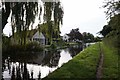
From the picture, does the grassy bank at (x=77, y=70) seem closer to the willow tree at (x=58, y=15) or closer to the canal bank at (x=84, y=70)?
the canal bank at (x=84, y=70)

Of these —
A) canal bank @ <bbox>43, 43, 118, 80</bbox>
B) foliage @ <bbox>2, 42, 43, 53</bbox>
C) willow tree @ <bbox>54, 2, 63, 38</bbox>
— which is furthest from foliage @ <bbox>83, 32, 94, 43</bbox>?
willow tree @ <bbox>54, 2, 63, 38</bbox>

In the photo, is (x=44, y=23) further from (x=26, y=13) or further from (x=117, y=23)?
(x=117, y=23)

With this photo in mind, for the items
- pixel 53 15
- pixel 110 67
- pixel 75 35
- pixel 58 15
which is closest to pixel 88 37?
pixel 75 35

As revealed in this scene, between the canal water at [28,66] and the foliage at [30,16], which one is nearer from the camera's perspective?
the canal water at [28,66]

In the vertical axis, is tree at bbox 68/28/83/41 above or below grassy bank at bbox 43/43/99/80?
above

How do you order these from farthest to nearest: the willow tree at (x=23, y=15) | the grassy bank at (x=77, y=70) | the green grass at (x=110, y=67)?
the willow tree at (x=23, y=15) → the grassy bank at (x=77, y=70) → the green grass at (x=110, y=67)

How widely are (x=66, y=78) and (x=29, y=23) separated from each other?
216 inches

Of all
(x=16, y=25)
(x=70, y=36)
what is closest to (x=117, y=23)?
(x=16, y=25)

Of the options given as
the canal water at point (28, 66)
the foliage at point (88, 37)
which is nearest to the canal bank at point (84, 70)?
the canal water at point (28, 66)

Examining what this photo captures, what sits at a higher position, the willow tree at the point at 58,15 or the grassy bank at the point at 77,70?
the willow tree at the point at 58,15

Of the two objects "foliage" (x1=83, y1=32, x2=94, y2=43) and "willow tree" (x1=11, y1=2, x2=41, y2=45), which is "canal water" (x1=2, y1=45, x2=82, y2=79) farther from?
"foliage" (x1=83, y1=32, x2=94, y2=43)

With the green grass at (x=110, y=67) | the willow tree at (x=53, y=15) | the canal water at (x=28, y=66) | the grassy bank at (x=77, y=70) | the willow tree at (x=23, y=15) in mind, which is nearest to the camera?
the green grass at (x=110, y=67)

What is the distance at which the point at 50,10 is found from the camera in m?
15.0

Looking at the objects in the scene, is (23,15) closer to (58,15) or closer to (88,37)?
(58,15)
